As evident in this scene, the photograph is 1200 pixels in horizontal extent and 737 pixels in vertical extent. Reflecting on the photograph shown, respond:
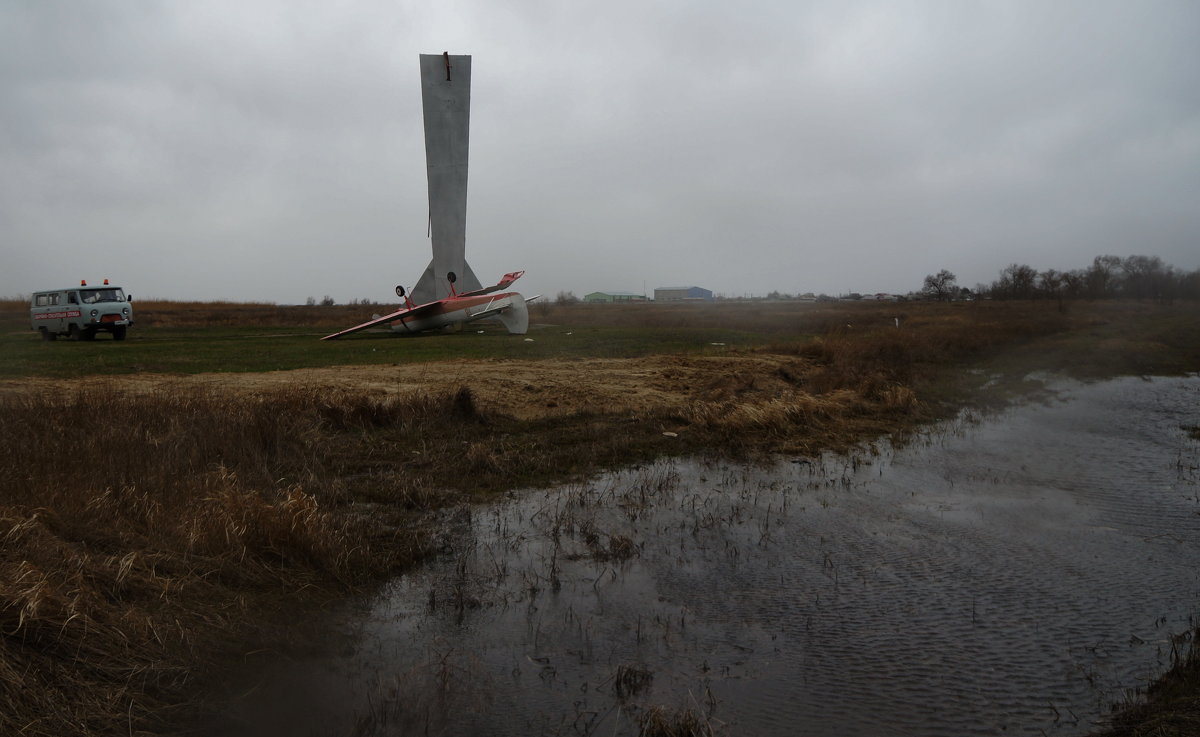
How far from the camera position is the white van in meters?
26.0

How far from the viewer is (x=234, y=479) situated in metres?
7.49

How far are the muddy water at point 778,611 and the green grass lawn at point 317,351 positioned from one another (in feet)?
33.6

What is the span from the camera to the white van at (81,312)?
26.0 m

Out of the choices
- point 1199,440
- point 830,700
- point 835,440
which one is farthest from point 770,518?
point 1199,440

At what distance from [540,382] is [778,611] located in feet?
30.6

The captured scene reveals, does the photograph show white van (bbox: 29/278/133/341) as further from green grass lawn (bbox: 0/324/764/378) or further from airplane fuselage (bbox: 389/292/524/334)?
airplane fuselage (bbox: 389/292/524/334)

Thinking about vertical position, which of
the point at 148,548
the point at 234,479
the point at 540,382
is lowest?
the point at 148,548

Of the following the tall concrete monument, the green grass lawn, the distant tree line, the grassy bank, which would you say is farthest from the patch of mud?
the distant tree line

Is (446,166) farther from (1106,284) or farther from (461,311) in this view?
(1106,284)

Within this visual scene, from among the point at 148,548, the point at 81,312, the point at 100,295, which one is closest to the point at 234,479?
the point at 148,548

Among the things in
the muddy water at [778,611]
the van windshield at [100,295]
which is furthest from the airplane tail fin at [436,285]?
the muddy water at [778,611]

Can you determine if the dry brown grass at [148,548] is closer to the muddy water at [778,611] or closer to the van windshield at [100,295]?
the muddy water at [778,611]

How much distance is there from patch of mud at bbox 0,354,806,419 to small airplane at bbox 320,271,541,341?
8.35 m

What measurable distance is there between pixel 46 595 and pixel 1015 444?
43.5 ft
